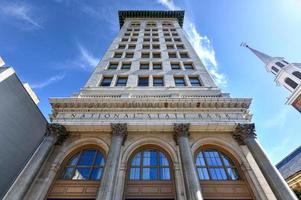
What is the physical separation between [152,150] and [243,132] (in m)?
6.95

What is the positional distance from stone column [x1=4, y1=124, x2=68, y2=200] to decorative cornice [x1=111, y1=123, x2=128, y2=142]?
396cm

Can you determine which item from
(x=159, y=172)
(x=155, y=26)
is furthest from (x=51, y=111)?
(x=155, y=26)

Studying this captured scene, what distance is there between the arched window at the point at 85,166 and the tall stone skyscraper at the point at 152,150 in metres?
0.07

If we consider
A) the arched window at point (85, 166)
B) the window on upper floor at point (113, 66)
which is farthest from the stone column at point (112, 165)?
the window on upper floor at point (113, 66)

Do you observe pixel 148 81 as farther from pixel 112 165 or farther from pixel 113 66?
pixel 112 165

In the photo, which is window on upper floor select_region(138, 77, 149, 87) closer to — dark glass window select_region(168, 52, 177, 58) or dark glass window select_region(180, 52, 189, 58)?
dark glass window select_region(168, 52, 177, 58)

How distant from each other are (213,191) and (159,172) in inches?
142

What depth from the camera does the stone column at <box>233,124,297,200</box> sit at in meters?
9.39

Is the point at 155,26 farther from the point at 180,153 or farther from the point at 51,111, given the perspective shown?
the point at 180,153

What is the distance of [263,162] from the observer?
36.1 ft

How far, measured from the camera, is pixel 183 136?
504 inches

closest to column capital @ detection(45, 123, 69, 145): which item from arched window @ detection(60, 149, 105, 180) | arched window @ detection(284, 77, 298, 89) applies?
arched window @ detection(60, 149, 105, 180)

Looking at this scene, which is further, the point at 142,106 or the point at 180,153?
the point at 142,106

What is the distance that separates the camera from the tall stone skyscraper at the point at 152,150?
35.2 ft
